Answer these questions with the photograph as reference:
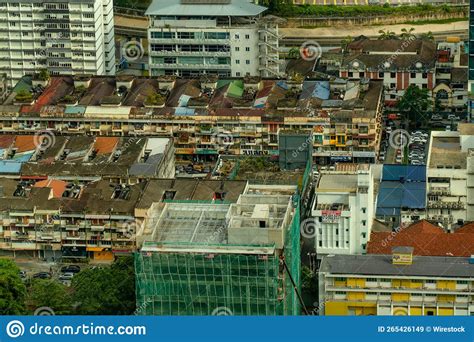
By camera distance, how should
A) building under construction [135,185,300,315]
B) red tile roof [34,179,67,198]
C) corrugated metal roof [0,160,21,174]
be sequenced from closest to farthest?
1. building under construction [135,185,300,315]
2. red tile roof [34,179,67,198]
3. corrugated metal roof [0,160,21,174]

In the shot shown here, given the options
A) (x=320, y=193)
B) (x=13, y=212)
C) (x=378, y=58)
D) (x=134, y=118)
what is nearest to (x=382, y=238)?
(x=320, y=193)

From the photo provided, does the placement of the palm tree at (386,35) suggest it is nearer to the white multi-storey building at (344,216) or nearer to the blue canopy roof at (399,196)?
the blue canopy roof at (399,196)

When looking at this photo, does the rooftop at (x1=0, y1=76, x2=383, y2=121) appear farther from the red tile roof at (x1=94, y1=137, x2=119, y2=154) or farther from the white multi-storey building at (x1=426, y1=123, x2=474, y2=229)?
the white multi-storey building at (x1=426, y1=123, x2=474, y2=229)

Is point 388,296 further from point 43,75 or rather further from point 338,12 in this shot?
point 338,12

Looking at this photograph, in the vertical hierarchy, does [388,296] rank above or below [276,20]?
below

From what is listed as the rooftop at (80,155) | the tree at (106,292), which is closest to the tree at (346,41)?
the rooftop at (80,155)

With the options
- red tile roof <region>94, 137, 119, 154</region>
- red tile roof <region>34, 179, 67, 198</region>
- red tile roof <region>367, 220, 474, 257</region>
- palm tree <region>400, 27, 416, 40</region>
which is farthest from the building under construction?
palm tree <region>400, 27, 416, 40</region>
